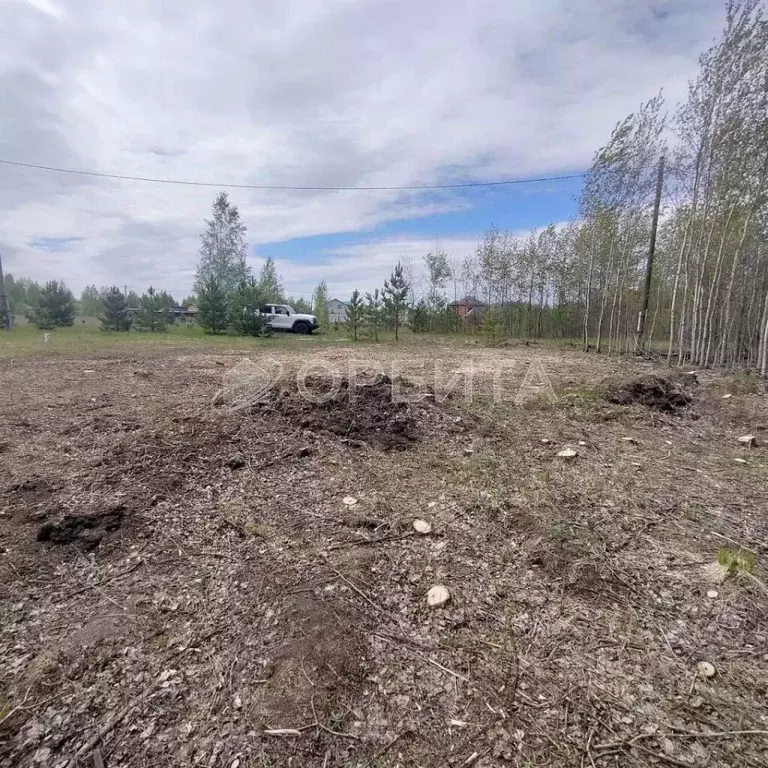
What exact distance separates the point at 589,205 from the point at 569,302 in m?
6.51

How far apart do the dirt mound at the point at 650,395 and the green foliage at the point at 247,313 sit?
11.8m

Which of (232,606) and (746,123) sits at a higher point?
(746,123)

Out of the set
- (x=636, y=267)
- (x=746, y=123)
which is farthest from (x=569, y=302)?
(x=746, y=123)

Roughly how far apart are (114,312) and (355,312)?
8999 millimetres

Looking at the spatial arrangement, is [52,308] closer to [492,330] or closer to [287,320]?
[287,320]

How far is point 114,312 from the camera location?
14.5 metres

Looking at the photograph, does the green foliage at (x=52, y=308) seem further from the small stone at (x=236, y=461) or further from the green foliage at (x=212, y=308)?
the small stone at (x=236, y=461)

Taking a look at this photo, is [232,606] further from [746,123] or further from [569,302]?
[569,302]

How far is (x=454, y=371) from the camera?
662cm

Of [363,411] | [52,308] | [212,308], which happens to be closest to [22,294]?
[52,308]

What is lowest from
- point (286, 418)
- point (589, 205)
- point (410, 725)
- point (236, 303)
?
point (410, 725)

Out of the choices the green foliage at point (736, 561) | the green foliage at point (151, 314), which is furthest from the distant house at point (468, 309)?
the green foliage at point (736, 561)

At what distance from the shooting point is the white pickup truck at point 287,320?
15.3 meters

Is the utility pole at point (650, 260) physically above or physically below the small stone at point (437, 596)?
above
